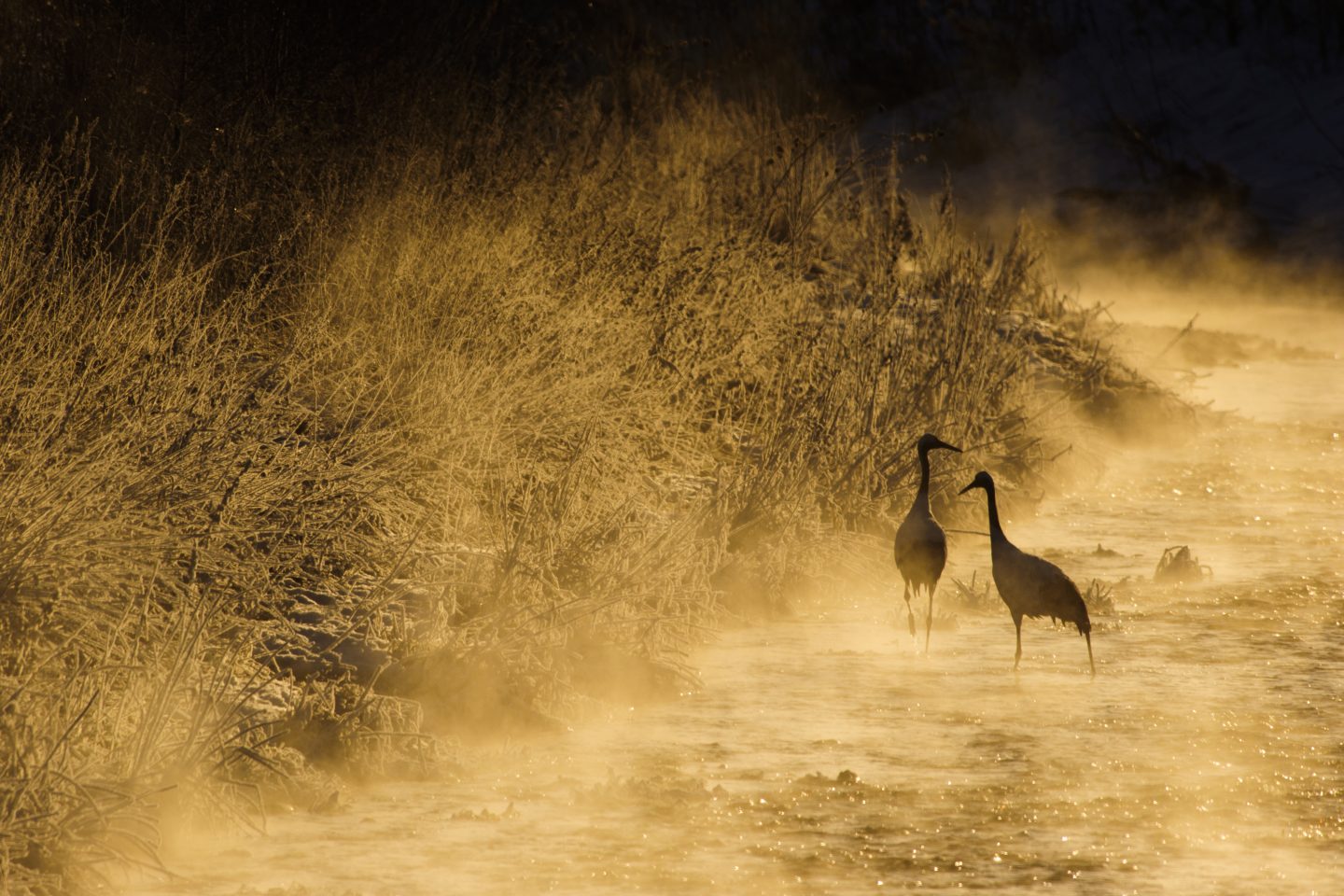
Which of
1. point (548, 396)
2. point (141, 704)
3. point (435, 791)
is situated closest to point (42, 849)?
point (141, 704)

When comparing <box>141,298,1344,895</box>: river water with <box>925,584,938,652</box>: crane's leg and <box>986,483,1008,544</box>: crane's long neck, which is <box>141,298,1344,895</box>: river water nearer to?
<box>925,584,938,652</box>: crane's leg

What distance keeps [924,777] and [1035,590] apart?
67.3 inches

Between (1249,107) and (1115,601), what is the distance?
16565 mm

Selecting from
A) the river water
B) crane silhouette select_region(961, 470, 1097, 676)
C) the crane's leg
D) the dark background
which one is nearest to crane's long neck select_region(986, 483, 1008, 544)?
crane silhouette select_region(961, 470, 1097, 676)

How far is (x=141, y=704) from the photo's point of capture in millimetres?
5367

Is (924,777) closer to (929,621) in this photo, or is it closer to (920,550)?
(929,621)

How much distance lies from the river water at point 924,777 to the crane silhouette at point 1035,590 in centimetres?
19

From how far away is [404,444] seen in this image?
24.7ft

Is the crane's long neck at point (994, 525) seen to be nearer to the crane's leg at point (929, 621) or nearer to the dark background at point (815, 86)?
the crane's leg at point (929, 621)

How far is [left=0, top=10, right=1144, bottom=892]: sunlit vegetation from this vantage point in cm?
555

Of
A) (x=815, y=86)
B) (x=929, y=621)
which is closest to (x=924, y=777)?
(x=929, y=621)

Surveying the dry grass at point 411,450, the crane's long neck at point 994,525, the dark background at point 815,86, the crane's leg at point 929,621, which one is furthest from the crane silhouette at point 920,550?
the dark background at point 815,86

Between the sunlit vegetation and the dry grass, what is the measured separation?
0.02 m

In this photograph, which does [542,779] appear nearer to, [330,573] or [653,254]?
[330,573]
